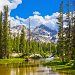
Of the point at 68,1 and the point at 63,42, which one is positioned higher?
the point at 68,1

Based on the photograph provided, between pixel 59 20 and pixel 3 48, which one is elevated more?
pixel 59 20

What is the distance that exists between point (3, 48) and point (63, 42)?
28253mm

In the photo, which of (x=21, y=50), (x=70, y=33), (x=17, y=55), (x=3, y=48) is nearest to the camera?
(x=70, y=33)

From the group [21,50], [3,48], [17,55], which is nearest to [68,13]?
[3,48]

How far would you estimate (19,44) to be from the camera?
119 m

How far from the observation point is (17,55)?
97.4 meters

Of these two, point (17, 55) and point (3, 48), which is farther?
point (17, 55)

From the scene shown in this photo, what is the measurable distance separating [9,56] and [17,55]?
702 cm

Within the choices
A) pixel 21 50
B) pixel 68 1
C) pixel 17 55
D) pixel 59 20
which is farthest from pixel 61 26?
pixel 21 50

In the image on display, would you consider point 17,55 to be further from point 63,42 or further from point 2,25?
point 63,42

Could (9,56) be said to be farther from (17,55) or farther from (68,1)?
(68,1)

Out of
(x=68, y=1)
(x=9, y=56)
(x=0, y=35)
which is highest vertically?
(x=68, y=1)

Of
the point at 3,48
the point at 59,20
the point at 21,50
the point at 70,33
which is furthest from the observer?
the point at 21,50

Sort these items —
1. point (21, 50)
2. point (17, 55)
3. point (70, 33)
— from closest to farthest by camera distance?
1. point (70, 33)
2. point (17, 55)
3. point (21, 50)
